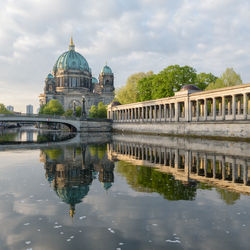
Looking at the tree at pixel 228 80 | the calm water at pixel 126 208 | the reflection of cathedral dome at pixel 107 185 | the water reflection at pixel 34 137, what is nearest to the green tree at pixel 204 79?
the tree at pixel 228 80

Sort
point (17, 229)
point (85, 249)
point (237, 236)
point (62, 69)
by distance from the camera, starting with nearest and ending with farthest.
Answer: point (85, 249), point (237, 236), point (17, 229), point (62, 69)

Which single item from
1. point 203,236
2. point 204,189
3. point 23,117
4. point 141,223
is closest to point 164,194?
point 204,189

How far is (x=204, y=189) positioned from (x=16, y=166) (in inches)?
550

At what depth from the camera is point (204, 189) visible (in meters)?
12.8

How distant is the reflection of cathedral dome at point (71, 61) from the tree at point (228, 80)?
364 ft

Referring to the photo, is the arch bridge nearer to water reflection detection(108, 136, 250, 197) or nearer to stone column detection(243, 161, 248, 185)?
water reflection detection(108, 136, 250, 197)

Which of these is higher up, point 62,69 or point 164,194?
point 62,69

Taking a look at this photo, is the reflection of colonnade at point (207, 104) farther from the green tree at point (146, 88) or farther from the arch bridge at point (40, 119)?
the arch bridge at point (40, 119)

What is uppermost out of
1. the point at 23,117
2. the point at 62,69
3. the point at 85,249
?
the point at 62,69

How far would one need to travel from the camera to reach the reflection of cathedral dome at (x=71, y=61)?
15838 cm

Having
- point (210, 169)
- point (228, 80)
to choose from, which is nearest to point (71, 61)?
point (228, 80)

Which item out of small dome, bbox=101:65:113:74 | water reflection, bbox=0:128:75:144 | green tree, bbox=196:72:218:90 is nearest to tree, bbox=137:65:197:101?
green tree, bbox=196:72:218:90

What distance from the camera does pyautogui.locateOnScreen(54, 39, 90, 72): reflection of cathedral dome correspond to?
158 meters

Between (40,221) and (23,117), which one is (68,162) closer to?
(40,221)
